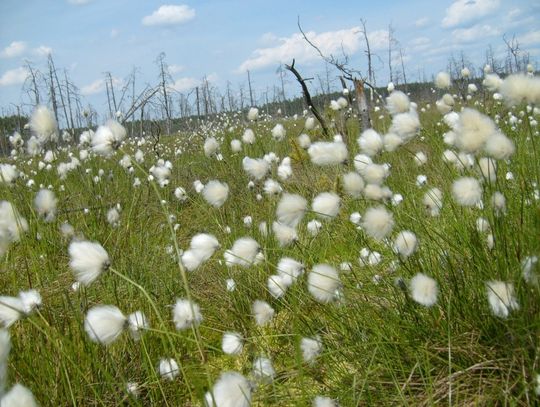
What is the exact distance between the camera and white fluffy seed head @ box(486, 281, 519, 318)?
60.9 inches

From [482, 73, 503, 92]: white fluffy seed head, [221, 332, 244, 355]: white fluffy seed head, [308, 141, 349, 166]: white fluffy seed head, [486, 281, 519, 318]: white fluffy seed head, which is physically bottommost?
[221, 332, 244, 355]: white fluffy seed head

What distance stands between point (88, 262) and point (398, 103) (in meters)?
1.45

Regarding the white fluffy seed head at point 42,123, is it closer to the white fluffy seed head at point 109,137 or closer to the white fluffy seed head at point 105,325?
the white fluffy seed head at point 109,137

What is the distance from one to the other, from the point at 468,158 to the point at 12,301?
2.28m

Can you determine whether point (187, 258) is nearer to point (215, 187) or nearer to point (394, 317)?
point (215, 187)

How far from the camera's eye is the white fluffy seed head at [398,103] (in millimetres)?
2219

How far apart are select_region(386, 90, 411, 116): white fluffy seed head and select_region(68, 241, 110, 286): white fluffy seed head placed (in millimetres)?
1398

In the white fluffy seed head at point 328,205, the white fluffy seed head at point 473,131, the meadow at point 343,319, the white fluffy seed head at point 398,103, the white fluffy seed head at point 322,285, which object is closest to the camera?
the meadow at point 343,319

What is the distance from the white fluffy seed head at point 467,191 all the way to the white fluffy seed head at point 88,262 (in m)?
1.22

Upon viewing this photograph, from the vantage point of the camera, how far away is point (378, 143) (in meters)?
2.32

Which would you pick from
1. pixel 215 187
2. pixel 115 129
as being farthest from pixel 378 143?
pixel 115 129

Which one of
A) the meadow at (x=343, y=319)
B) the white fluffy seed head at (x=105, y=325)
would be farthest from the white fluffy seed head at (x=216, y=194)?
the white fluffy seed head at (x=105, y=325)

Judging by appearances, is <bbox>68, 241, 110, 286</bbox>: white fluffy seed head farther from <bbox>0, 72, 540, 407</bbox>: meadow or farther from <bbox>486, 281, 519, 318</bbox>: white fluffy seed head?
<bbox>486, 281, 519, 318</bbox>: white fluffy seed head

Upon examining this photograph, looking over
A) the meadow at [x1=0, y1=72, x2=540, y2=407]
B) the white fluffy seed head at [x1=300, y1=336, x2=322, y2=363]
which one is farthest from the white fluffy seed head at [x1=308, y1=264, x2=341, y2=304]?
the white fluffy seed head at [x1=300, y1=336, x2=322, y2=363]
